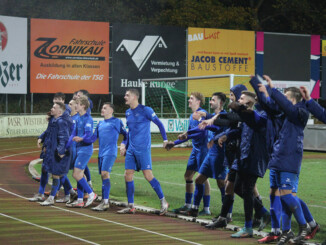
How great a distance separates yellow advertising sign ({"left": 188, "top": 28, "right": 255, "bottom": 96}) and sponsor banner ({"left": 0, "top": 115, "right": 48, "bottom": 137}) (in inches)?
396

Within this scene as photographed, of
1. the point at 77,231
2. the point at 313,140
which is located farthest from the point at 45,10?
the point at 77,231

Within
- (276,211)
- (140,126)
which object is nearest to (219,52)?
(140,126)

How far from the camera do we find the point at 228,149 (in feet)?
33.1

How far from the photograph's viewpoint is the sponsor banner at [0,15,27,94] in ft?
115

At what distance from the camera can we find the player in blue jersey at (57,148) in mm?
12734

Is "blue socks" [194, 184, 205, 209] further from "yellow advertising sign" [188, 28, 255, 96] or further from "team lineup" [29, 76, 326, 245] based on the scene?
"yellow advertising sign" [188, 28, 255, 96]

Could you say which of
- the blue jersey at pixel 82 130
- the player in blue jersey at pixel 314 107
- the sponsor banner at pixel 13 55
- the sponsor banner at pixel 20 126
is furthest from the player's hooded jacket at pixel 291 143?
the sponsor banner at pixel 13 55

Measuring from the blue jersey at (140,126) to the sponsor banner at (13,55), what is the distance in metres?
24.1

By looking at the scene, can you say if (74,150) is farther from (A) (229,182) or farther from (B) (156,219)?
(A) (229,182)

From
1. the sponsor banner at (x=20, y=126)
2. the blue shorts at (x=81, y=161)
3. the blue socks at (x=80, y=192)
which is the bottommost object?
the blue socks at (x=80, y=192)

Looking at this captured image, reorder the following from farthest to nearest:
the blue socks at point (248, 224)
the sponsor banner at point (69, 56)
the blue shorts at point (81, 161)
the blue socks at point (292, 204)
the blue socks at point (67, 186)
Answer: the sponsor banner at point (69, 56)
the blue socks at point (67, 186)
the blue shorts at point (81, 161)
the blue socks at point (248, 224)
the blue socks at point (292, 204)

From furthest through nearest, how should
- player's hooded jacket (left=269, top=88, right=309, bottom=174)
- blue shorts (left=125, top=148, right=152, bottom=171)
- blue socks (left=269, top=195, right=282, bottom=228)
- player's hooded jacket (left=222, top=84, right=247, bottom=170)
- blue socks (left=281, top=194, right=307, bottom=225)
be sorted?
blue shorts (left=125, top=148, right=152, bottom=171) < player's hooded jacket (left=222, top=84, right=247, bottom=170) < blue socks (left=269, top=195, right=282, bottom=228) < blue socks (left=281, top=194, right=307, bottom=225) < player's hooded jacket (left=269, top=88, right=309, bottom=174)

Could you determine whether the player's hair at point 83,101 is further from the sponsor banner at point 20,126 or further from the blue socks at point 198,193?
the sponsor banner at point 20,126

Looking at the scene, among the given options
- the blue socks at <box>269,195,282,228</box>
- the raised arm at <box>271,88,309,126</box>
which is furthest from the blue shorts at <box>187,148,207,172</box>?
the raised arm at <box>271,88,309,126</box>
